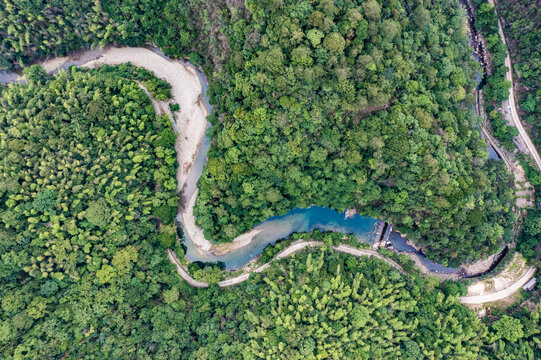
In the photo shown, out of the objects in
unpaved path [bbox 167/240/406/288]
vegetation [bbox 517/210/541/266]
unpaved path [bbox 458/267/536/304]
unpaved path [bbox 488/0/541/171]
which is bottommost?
unpaved path [bbox 167/240/406/288]

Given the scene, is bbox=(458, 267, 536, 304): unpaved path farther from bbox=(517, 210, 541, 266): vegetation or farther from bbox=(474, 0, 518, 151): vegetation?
bbox=(474, 0, 518, 151): vegetation

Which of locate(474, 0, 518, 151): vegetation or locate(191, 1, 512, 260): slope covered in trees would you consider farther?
locate(474, 0, 518, 151): vegetation

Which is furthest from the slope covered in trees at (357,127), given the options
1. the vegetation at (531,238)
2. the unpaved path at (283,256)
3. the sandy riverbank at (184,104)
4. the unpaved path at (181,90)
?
the unpaved path at (283,256)

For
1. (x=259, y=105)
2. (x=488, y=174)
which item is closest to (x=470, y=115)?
(x=488, y=174)

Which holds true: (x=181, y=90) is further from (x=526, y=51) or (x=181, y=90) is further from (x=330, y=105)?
(x=526, y=51)

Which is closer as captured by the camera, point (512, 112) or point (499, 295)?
point (499, 295)

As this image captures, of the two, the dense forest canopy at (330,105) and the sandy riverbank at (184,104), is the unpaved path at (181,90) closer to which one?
the sandy riverbank at (184,104)

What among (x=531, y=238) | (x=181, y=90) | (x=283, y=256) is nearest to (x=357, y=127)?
(x=283, y=256)

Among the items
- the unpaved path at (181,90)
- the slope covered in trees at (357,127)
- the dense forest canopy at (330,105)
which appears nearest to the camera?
the slope covered in trees at (357,127)

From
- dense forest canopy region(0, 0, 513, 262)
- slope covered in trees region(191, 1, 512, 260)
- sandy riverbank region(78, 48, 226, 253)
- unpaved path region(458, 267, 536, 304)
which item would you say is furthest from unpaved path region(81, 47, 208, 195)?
unpaved path region(458, 267, 536, 304)
